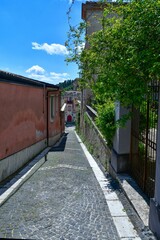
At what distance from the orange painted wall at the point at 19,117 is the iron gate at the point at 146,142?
4737mm

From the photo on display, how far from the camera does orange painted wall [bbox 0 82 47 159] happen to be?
836 cm

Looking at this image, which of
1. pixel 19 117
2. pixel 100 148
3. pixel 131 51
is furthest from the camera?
pixel 100 148

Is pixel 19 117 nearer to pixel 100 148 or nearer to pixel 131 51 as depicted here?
pixel 100 148

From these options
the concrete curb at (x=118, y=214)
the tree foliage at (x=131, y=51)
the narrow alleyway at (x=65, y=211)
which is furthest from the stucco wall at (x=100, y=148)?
the tree foliage at (x=131, y=51)

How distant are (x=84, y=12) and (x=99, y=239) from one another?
2329 cm

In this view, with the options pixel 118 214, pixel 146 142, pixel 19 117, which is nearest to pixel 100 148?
pixel 19 117

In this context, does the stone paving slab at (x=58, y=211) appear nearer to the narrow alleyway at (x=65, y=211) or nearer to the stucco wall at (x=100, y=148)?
the narrow alleyway at (x=65, y=211)

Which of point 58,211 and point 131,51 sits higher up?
point 131,51

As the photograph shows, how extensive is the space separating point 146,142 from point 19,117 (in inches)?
250

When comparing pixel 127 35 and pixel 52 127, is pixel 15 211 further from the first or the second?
pixel 52 127

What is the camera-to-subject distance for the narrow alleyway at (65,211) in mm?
4094

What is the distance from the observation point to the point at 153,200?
3953mm

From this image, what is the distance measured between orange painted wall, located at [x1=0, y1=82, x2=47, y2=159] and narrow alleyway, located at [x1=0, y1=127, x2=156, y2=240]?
2255mm

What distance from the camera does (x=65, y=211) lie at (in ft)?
16.1
